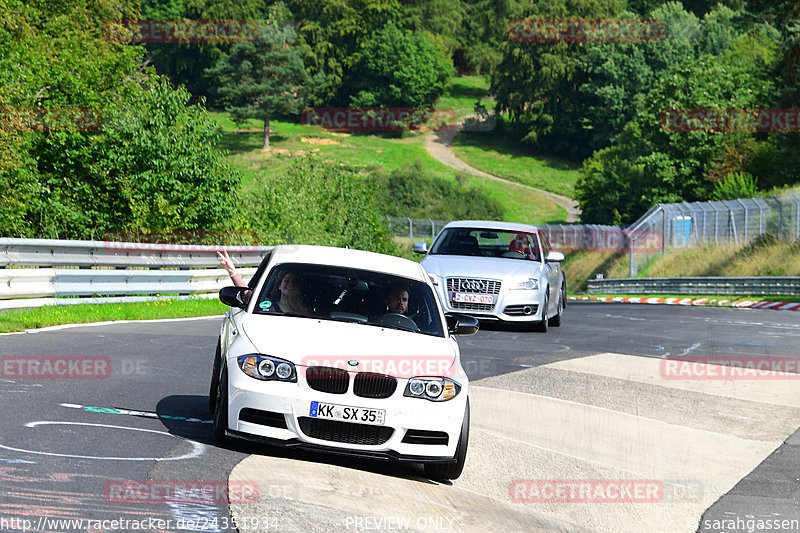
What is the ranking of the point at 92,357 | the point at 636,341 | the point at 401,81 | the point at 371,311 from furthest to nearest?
1. the point at 401,81
2. the point at 636,341
3. the point at 92,357
4. the point at 371,311

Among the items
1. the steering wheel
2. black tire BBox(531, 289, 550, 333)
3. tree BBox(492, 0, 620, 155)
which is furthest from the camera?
tree BBox(492, 0, 620, 155)

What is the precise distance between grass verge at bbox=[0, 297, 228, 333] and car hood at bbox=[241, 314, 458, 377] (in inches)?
289

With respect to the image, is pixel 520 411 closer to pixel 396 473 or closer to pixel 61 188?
pixel 396 473

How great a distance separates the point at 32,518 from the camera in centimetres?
509

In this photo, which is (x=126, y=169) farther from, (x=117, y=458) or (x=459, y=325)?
(x=117, y=458)

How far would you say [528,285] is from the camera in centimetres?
1686

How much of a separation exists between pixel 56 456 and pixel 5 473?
0.55m

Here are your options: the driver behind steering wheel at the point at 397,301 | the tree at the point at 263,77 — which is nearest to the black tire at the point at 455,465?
the driver behind steering wheel at the point at 397,301

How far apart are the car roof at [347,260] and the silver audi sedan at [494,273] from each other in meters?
7.63

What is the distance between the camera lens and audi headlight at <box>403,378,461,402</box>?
708cm

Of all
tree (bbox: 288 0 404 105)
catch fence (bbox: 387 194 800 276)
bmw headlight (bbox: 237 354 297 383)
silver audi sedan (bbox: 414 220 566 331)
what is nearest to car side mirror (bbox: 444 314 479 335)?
bmw headlight (bbox: 237 354 297 383)

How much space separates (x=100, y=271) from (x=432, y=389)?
1219 centimetres

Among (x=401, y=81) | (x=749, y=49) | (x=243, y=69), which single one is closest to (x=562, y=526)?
(x=749, y=49)

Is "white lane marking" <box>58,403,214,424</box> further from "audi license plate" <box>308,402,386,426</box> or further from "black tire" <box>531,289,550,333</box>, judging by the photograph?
"black tire" <box>531,289,550,333</box>
